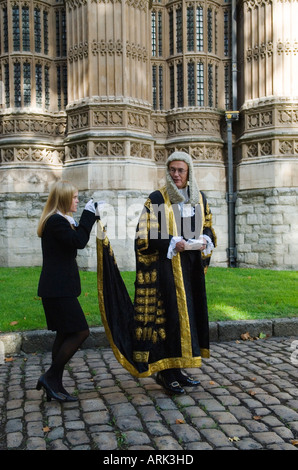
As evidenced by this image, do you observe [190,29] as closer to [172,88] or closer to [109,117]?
[172,88]

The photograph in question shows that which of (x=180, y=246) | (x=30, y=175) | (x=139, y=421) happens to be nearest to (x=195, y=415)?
(x=139, y=421)

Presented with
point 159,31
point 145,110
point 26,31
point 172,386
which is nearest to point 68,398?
point 172,386

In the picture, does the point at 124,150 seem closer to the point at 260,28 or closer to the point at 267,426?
the point at 260,28

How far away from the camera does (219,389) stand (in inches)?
177

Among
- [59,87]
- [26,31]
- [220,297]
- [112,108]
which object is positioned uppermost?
[26,31]

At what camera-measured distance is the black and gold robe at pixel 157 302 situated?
173 inches

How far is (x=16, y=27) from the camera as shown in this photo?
1291 cm

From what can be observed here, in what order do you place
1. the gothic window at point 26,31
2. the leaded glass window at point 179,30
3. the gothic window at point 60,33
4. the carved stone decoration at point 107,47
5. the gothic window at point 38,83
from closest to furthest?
the carved stone decoration at point 107,47
the gothic window at point 26,31
the gothic window at point 38,83
the gothic window at point 60,33
the leaded glass window at point 179,30

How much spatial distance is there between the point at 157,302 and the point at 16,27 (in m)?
10.9

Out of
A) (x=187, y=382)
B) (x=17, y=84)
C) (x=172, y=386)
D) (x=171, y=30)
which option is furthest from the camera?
(x=171, y=30)

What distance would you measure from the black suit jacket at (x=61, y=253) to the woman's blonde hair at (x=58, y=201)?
7 centimetres

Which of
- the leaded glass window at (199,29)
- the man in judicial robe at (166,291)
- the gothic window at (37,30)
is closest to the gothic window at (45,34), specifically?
the gothic window at (37,30)

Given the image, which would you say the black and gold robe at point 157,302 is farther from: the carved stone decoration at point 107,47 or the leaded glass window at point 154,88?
the leaded glass window at point 154,88

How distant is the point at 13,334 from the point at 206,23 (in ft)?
34.3
